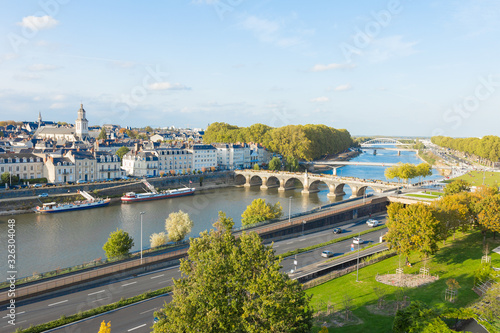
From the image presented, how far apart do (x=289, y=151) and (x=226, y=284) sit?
287 ft

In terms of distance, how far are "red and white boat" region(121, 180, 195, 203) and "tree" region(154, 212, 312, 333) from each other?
46362 mm

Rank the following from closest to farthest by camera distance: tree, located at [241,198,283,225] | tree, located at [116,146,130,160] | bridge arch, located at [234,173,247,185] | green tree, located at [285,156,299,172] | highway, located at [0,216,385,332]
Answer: highway, located at [0,216,385,332]
tree, located at [241,198,283,225]
tree, located at [116,146,130,160]
bridge arch, located at [234,173,247,185]
green tree, located at [285,156,299,172]

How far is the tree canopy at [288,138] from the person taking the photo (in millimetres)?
99938

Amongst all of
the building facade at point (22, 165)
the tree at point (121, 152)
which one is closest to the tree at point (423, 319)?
the building facade at point (22, 165)

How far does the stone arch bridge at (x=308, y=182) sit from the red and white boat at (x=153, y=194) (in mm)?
16198

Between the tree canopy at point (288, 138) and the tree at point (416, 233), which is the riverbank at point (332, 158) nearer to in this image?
the tree canopy at point (288, 138)

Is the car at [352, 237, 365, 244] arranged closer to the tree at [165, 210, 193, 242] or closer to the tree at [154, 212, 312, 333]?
the tree at [165, 210, 193, 242]

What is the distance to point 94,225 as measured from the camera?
43281mm

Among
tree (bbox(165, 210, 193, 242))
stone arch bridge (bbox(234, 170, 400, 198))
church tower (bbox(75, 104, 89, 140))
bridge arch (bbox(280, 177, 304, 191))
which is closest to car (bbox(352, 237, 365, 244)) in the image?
tree (bbox(165, 210, 193, 242))

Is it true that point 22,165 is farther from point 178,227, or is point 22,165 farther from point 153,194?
point 178,227

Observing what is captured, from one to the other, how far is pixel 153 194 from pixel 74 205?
1291 centimetres

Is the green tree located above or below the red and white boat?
above

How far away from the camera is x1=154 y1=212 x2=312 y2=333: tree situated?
41.5 ft

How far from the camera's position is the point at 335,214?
40.2m
